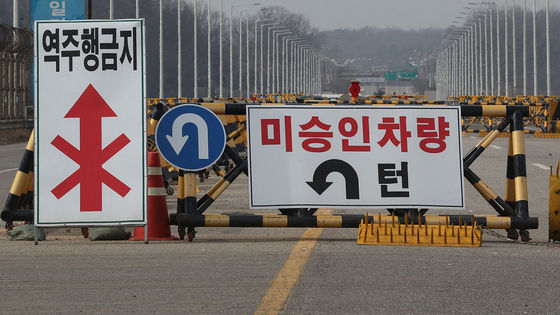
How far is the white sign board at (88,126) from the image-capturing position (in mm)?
7191

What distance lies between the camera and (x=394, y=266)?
6281mm

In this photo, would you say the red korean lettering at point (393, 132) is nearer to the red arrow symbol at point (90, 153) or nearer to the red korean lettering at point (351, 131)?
the red korean lettering at point (351, 131)

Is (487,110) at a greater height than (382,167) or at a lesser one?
greater

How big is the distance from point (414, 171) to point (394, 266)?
5.35 feet

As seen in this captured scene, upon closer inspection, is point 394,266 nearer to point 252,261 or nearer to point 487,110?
point 252,261

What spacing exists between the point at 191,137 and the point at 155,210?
27.9 inches

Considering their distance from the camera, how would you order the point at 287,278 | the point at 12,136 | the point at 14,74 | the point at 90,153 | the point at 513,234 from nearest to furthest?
the point at 287,278, the point at 90,153, the point at 513,234, the point at 12,136, the point at 14,74

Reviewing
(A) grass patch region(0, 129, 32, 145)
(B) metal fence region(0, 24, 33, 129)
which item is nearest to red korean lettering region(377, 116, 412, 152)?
(A) grass patch region(0, 129, 32, 145)

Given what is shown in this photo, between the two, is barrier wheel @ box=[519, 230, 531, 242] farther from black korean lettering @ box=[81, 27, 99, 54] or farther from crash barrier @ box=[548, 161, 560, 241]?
black korean lettering @ box=[81, 27, 99, 54]

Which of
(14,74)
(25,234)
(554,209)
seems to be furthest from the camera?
(14,74)

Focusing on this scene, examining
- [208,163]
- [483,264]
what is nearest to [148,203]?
[208,163]

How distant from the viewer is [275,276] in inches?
232

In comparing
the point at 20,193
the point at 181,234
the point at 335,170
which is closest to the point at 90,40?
the point at 20,193

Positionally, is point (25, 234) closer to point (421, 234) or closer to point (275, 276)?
point (275, 276)
